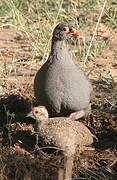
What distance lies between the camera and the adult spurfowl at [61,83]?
566 cm

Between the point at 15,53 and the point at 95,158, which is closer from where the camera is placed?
the point at 95,158

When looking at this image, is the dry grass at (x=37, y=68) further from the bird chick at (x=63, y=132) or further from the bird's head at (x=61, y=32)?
the bird's head at (x=61, y=32)

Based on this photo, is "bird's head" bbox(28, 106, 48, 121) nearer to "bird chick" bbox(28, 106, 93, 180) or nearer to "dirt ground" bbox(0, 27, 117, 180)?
"bird chick" bbox(28, 106, 93, 180)

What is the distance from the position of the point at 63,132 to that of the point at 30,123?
79 centimetres

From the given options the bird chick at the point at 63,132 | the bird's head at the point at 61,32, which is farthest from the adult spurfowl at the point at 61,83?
the bird chick at the point at 63,132

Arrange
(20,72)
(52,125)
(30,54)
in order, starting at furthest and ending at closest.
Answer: (30,54) → (20,72) → (52,125)

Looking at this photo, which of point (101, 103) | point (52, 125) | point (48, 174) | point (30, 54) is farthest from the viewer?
point (30, 54)

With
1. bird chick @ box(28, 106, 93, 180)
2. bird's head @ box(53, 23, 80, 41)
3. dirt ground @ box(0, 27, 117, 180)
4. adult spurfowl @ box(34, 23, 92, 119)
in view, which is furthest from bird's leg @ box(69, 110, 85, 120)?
bird's head @ box(53, 23, 80, 41)

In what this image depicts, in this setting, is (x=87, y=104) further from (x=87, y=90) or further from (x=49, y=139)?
(x=49, y=139)

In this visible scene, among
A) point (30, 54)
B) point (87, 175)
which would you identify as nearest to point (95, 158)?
point (87, 175)

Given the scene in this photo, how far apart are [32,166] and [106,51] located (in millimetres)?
3006

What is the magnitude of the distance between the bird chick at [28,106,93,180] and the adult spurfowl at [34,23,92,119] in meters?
0.27

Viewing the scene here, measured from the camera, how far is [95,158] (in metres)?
5.24

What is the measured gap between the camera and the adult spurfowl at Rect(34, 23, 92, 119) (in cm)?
566
